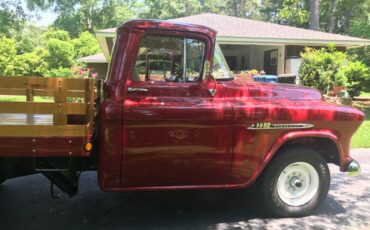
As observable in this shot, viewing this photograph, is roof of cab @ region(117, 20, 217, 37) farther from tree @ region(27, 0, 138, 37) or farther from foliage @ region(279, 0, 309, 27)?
tree @ region(27, 0, 138, 37)

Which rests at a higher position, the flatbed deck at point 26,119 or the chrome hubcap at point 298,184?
the flatbed deck at point 26,119

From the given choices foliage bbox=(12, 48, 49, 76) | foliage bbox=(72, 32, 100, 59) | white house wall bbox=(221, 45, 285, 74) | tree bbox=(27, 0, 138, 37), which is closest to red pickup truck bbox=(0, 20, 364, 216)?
white house wall bbox=(221, 45, 285, 74)

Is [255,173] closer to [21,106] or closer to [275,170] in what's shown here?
[275,170]

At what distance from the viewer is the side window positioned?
175 inches

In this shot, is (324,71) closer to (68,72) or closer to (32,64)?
(68,72)

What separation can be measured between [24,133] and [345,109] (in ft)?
11.6

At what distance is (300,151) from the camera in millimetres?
4938

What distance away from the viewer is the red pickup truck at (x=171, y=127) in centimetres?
405

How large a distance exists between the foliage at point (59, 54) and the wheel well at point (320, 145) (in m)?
30.1

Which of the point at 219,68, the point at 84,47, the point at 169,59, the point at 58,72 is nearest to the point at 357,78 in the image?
the point at 219,68

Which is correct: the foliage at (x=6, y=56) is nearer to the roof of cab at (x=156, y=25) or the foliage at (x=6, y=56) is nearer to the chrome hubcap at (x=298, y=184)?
the roof of cab at (x=156, y=25)

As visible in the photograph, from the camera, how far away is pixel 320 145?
5.17 metres

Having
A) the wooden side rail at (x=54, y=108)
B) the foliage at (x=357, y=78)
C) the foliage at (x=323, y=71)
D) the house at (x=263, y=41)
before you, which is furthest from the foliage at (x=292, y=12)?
the wooden side rail at (x=54, y=108)

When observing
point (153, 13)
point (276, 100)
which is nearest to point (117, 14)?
point (153, 13)
